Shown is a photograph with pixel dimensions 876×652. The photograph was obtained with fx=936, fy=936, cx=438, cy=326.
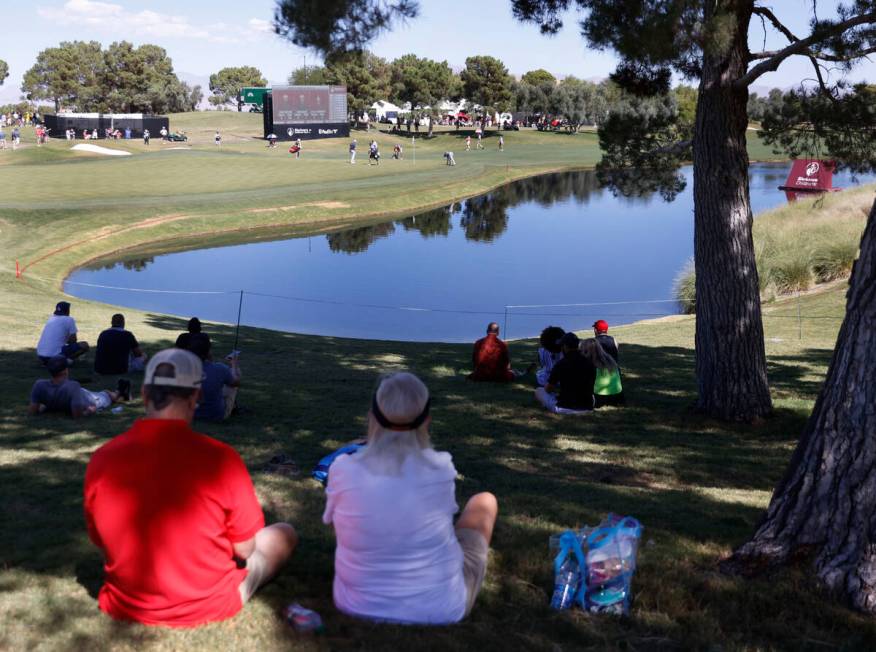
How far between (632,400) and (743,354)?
6.41ft

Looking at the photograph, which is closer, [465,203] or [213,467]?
[213,467]

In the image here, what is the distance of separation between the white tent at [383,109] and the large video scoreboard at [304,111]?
62342mm

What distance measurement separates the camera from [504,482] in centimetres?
779

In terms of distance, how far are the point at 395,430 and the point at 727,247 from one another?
7.69m

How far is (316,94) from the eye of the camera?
81.6 metres

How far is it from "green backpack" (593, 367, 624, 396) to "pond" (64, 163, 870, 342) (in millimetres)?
8609

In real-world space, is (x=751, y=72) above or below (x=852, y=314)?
above

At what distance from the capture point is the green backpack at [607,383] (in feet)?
38.4

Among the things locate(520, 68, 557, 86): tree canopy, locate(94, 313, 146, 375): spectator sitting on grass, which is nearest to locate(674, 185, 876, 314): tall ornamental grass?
locate(94, 313, 146, 375): spectator sitting on grass

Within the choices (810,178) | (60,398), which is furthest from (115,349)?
(810,178)

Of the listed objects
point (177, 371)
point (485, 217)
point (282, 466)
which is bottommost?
point (282, 466)

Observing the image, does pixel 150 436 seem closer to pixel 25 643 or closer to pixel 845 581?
pixel 25 643

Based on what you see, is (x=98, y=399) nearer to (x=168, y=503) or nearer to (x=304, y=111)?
(x=168, y=503)

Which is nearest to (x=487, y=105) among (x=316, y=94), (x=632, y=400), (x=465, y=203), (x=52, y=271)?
(x=316, y=94)
